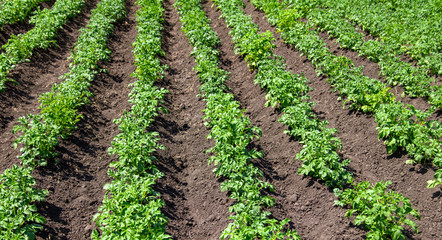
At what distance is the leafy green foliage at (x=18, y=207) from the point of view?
195 inches

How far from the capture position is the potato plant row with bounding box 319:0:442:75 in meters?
9.49

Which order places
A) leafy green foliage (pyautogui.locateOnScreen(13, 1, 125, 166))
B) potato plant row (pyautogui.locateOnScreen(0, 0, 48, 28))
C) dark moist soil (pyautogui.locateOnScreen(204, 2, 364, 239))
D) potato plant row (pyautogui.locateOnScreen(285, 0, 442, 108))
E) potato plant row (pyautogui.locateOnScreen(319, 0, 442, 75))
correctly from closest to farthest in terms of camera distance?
1. dark moist soil (pyautogui.locateOnScreen(204, 2, 364, 239))
2. leafy green foliage (pyautogui.locateOnScreen(13, 1, 125, 166))
3. potato plant row (pyautogui.locateOnScreen(285, 0, 442, 108))
4. potato plant row (pyautogui.locateOnScreen(319, 0, 442, 75))
5. potato plant row (pyautogui.locateOnScreen(0, 0, 48, 28))

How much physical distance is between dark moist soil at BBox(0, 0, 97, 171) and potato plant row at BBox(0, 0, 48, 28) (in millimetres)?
1549

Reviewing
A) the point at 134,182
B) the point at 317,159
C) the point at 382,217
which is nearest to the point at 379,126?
the point at 317,159

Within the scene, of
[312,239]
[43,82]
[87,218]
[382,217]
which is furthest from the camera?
[43,82]

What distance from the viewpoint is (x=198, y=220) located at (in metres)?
6.01

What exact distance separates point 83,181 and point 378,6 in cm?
1158

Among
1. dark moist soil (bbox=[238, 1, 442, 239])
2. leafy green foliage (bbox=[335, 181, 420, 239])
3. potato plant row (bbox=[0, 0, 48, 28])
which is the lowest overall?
dark moist soil (bbox=[238, 1, 442, 239])

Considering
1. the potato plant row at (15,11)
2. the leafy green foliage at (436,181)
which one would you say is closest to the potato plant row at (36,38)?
the potato plant row at (15,11)

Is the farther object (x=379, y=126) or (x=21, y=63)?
(x=21, y=63)

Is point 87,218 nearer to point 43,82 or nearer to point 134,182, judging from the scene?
point 134,182

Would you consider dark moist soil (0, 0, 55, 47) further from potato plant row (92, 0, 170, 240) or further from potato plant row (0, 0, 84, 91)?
potato plant row (92, 0, 170, 240)

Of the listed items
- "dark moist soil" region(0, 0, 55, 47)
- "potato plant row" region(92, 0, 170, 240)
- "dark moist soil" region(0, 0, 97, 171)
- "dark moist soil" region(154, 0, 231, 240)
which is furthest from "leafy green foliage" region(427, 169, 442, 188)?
"dark moist soil" region(0, 0, 55, 47)

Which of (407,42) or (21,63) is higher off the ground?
(21,63)
